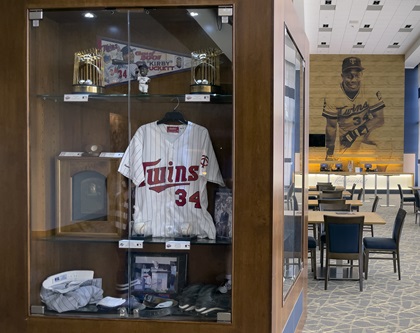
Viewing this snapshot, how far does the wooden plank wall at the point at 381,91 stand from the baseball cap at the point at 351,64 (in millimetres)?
160

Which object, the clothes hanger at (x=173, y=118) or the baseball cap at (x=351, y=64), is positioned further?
the baseball cap at (x=351, y=64)

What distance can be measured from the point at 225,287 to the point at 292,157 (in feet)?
3.10

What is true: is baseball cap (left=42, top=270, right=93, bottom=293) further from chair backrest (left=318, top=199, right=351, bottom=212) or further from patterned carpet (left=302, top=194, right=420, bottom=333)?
chair backrest (left=318, top=199, right=351, bottom=212)

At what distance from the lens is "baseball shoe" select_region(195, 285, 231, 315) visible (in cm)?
224

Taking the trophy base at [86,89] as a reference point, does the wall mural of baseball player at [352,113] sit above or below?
above

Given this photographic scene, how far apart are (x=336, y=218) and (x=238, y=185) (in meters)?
4.26

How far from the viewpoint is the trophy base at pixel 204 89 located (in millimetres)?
2377

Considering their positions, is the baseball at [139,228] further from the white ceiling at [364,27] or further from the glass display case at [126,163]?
the white ceiling at [364,27]

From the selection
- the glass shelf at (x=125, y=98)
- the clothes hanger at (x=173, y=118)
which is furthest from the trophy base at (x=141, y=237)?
the glass shelf at (x=125, y=98)

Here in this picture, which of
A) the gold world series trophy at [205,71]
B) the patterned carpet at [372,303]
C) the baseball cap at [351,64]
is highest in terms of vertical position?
the baseball cap at [351,64]

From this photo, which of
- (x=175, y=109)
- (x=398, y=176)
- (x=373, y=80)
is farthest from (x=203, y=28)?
(x=373, y=80)

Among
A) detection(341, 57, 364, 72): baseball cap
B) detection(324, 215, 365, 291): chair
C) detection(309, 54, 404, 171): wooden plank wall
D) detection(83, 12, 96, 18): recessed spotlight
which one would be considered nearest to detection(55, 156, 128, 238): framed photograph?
detection(83, 12, 96, 18): recessed spotlight

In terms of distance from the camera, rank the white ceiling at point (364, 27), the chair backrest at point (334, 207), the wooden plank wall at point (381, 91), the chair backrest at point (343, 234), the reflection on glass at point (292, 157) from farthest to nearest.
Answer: the wooden plank wall at point (381, 91) < the white ceiling at point (364, 27) < the chair backrest at point (334, 207) < the chair backrest at point (343, 234) < the reflection on glass at point (292, 157)

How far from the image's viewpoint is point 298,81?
3195 mm
